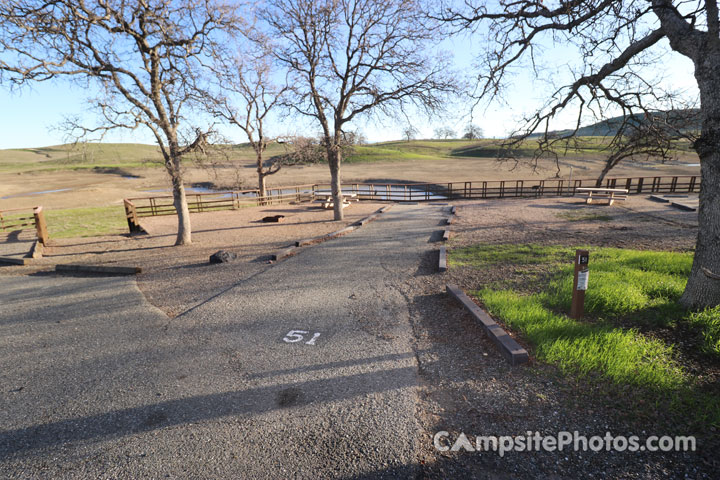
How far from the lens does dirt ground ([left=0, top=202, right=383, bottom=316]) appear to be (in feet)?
24.4

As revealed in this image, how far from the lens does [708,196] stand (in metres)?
4.44

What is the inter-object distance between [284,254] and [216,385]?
6.10 meters

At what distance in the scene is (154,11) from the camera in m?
9.79

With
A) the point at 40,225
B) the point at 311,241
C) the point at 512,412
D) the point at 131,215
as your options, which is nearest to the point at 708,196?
the point at 512,412

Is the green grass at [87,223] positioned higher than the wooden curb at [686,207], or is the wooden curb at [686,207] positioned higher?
the wooden curb at [686,207]

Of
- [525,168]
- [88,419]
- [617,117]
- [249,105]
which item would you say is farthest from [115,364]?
[525,168]

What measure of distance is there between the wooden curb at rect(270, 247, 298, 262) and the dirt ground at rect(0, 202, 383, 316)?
0.97ft

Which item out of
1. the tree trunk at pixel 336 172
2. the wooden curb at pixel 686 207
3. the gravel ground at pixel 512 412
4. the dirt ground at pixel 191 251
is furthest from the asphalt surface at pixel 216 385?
the wooden curb at pixel 686 207

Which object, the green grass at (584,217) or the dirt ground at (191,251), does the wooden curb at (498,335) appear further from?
the green grass at (584,217)

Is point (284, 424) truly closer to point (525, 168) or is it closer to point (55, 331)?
point (55, 331)

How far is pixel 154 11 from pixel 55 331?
9.22m

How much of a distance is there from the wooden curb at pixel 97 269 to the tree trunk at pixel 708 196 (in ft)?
36.6

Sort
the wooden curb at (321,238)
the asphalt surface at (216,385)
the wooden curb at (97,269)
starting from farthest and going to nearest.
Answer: the wooden curb at (321,238), the wooden curb at (97,269), the asphalt surface at (216,385)

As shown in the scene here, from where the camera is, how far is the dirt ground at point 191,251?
745 centimetres
